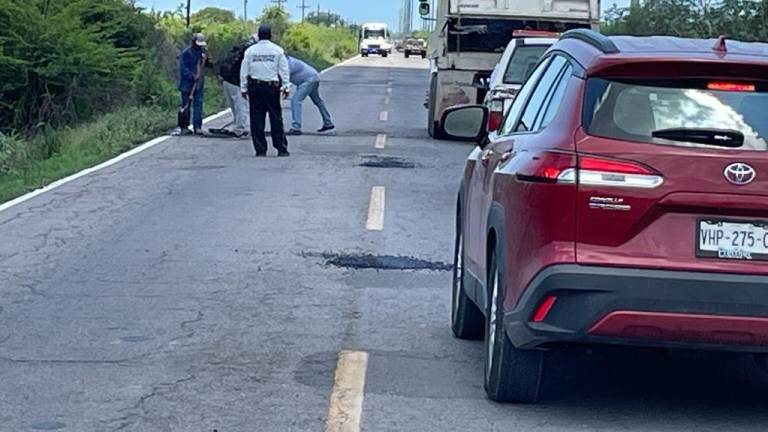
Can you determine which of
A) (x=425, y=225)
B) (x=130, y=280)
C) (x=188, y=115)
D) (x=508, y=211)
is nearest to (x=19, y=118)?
(x=188, y=115)

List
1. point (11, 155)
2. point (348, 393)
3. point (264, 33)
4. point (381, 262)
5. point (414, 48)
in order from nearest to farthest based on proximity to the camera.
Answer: point (348, 393) → point (381, 262) → point (264, 33) → point (11, 155) → point (414, 48)

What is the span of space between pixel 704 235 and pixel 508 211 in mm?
943

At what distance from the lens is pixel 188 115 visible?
24.1 m

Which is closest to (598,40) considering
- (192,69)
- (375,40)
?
(192,69)

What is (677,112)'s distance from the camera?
6305 mm

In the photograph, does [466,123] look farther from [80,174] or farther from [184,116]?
[184,116]

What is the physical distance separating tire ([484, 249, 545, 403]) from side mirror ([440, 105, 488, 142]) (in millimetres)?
1503

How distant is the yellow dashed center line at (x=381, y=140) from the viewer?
22.5 meters

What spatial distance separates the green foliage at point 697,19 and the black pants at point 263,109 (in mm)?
9510

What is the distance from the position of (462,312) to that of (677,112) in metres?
2.49

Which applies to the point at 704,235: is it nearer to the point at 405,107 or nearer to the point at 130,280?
the point at 130,280

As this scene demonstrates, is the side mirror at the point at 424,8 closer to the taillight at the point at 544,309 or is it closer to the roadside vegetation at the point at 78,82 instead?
the roadside vegetation at the point at 78,82

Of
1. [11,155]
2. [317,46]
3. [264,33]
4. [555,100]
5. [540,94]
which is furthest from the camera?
[317,46]

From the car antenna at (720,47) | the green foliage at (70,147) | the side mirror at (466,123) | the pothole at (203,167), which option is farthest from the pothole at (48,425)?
the pothole at (203,167)
